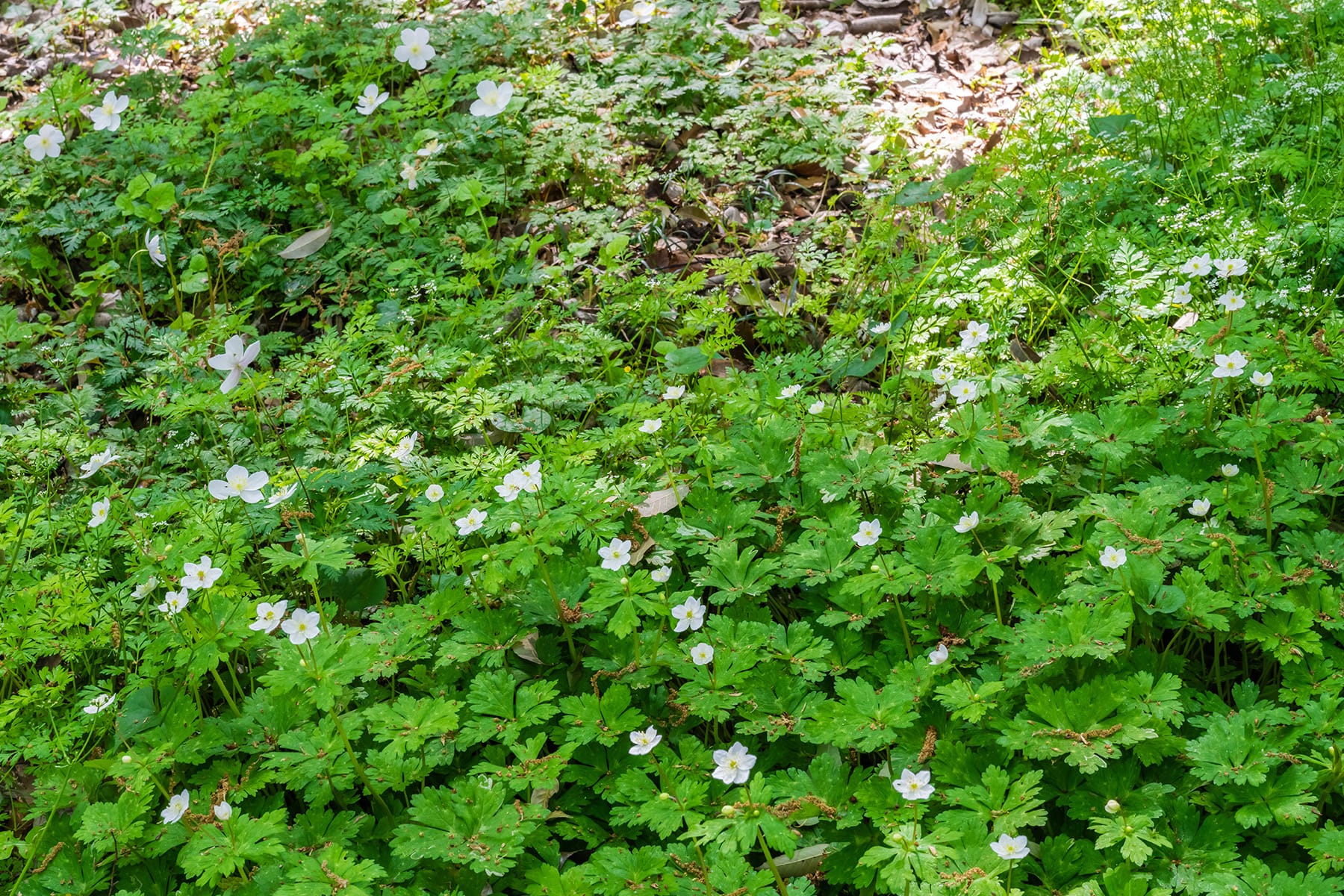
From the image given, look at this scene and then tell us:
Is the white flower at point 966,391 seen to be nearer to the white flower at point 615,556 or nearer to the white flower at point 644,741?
the white flower at point 615,556

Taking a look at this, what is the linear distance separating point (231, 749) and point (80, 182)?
2.95 meters

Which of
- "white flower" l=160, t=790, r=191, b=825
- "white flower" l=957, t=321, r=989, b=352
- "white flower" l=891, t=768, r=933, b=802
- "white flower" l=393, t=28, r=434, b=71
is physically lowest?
"white flower" l=160, t=790, r=191, b=825

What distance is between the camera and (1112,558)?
190 centimetres

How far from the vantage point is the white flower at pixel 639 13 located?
420 centimetres

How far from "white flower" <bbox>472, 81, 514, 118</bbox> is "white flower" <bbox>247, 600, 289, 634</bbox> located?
2047 millimetres

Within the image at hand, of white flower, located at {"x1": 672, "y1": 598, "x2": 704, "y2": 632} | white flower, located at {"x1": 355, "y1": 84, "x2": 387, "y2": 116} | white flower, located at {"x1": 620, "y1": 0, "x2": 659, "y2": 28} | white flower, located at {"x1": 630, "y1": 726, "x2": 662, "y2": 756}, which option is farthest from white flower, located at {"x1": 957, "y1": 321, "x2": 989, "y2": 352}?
white flower, located at {"x1": 620, "y1": 0, "x2": 659, "y2": 28}

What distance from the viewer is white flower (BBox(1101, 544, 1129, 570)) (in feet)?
6.23

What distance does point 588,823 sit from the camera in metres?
1.85

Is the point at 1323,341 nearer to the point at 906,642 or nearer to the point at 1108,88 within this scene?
the point at 906,642

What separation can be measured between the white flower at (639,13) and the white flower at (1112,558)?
318cm

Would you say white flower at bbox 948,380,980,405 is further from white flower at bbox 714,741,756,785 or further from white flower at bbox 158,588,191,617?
white flower at bbox 158,588,191,617

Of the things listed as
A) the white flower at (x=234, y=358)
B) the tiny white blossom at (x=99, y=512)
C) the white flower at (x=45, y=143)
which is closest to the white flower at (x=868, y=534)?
the white flower at (x=234, y=358)

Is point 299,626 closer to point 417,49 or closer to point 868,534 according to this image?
point 868,534

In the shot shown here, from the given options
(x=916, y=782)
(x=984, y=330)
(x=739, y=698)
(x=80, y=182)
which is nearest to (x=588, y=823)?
(x=739, y=698)
